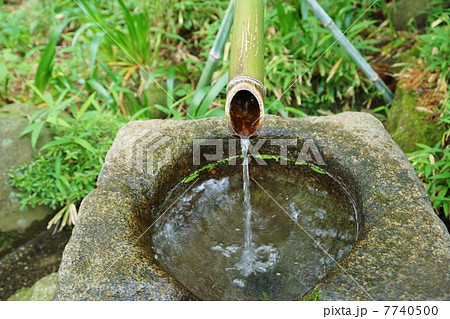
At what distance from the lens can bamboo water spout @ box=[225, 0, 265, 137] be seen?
1.79 m

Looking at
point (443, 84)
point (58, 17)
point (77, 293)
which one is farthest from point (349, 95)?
point (58, 17)

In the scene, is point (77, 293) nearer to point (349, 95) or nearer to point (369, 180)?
point (369, 180)

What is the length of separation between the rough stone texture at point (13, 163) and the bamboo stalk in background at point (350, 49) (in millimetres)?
2056

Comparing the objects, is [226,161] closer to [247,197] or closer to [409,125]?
[247,197]

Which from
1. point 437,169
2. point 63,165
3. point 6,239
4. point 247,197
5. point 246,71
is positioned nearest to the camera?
point 246,71

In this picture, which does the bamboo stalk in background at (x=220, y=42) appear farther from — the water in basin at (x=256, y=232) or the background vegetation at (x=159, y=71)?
the water in basin at (x=256, y=232)

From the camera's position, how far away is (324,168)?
7.09 feet

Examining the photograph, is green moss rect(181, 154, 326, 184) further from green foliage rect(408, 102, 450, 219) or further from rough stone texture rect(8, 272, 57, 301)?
rough stone texture rect(8, 272, 57, 301)

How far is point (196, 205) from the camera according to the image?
2168mm

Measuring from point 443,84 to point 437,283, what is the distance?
79.5 inches

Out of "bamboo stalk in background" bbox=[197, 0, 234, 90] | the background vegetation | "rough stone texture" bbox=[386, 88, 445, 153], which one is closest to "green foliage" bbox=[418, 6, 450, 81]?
the background vegetation

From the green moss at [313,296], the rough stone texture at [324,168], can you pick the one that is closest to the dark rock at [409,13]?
the rough stone texture at [324,168]

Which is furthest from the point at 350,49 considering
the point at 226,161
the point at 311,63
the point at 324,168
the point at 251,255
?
the point at 251,255

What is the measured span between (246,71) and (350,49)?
1613 millimetres
